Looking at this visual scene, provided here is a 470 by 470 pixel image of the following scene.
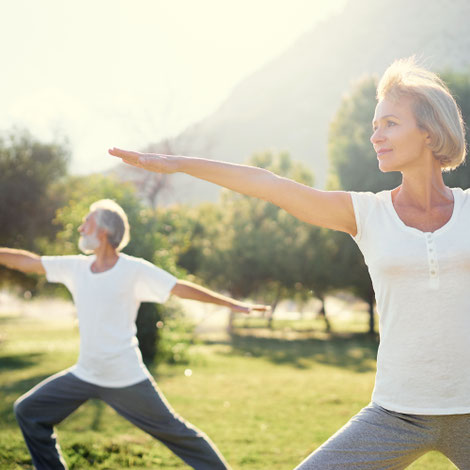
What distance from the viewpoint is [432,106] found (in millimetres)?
2789

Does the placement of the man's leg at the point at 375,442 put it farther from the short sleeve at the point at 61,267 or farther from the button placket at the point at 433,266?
the short sleeve at the point at 61,267

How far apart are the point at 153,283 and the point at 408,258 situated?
118 inches

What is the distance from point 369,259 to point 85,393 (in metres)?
3.16

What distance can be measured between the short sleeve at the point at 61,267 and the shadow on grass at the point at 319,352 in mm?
13693

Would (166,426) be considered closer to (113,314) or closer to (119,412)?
(119,412)

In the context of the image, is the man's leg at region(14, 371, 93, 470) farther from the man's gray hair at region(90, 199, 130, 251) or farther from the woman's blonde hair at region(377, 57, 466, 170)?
the woman's blonde hair at region(377, 57, 466, 170)

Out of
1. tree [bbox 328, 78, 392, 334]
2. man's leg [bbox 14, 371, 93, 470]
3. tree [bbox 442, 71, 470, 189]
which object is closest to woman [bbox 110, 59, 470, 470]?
man's leg [bbox 14, 371, 93, 470]

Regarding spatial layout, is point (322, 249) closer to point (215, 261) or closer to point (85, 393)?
point (215, 261)

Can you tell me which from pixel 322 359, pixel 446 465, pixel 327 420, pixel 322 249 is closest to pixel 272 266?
pixel 322 249

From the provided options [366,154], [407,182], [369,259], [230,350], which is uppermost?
[366,154]

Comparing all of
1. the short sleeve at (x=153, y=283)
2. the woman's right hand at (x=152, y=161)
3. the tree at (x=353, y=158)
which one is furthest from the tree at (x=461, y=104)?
the woman's right hand at (x=152, y=161)

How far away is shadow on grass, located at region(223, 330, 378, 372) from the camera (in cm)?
2012

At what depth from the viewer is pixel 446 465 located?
703 cm

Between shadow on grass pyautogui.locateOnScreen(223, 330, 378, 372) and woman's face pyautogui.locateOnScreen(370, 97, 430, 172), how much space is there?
15701mm
